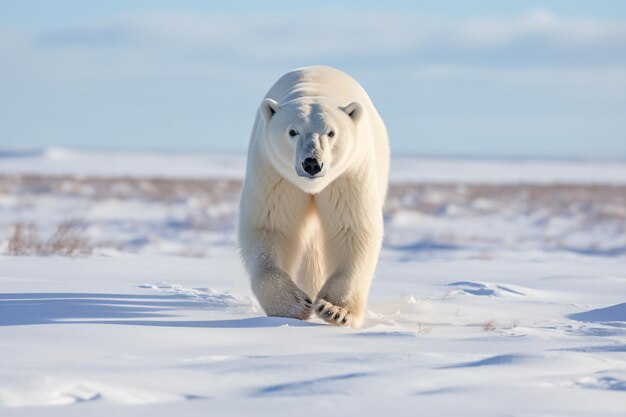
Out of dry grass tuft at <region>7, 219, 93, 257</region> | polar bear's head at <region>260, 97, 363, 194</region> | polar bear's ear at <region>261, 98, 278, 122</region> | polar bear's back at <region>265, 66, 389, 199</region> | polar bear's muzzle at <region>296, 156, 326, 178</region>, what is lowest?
dry grass tuft at <region>7, 219, 93, 257</region>

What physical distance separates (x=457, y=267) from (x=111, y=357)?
4.43 m

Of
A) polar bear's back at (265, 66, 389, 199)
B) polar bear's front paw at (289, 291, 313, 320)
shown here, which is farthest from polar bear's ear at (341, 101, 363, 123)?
polar bear's front paw at (289, 291, 313, 320)

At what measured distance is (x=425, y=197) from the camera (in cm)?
2558

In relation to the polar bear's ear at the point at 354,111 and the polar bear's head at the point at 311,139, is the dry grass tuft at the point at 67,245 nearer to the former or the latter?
the polar bear's head at the point at 311,139

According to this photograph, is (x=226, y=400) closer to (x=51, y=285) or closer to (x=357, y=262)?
(x=357, y=262)

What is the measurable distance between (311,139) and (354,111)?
40cm

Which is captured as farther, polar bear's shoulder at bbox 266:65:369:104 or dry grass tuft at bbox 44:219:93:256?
dry grass tuft at bbox 44:219:93:256

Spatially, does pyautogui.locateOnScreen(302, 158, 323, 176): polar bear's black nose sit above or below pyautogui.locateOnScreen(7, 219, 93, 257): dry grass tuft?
above

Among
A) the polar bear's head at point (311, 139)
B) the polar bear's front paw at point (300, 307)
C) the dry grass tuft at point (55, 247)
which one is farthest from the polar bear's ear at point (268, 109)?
the dry grass tuft at point (55, 247)

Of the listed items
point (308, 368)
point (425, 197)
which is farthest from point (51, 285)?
point (425, 197)

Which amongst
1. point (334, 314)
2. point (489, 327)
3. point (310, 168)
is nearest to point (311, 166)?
point (310, 168)

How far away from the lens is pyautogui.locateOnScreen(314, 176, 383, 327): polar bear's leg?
15.4ft

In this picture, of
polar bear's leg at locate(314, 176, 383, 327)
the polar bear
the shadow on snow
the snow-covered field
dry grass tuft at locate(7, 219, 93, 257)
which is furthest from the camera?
dry grass tuft at locate(7, 219, 93, 257)

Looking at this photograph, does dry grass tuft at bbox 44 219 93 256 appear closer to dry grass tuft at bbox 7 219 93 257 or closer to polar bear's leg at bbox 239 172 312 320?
dry grass tuft at bbox 7 219 93 257
